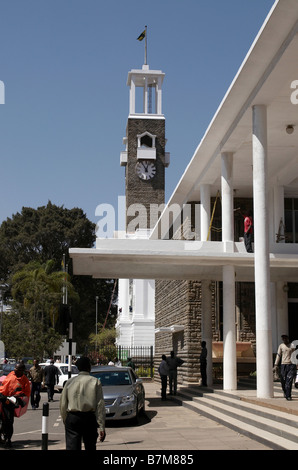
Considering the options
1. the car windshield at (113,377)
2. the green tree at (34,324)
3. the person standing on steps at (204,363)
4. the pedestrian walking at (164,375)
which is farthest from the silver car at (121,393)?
the green tree at (34,324)

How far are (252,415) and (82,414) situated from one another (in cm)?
693

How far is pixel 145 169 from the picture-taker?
60125 mm

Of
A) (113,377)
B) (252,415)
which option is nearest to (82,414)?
(252,415)

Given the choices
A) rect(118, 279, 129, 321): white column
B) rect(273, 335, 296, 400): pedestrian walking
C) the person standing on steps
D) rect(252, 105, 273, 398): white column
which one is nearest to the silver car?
rect(252, 105, 273, 398): white column

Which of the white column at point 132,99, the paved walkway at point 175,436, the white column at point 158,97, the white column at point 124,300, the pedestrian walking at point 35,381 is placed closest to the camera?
the paved walkway at point 175,436

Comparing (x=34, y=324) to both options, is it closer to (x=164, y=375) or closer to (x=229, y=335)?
(x=164, y=375)

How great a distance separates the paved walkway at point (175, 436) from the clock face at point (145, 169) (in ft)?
142

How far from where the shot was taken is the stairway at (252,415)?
11016 millimetres

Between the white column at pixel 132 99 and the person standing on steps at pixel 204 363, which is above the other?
the white column at pixel 132 99

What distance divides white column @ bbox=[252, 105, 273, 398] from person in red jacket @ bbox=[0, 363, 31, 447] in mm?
6779

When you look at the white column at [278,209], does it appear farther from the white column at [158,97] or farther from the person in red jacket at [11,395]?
the white column at [158,97]

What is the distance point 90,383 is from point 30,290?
36834 mm
